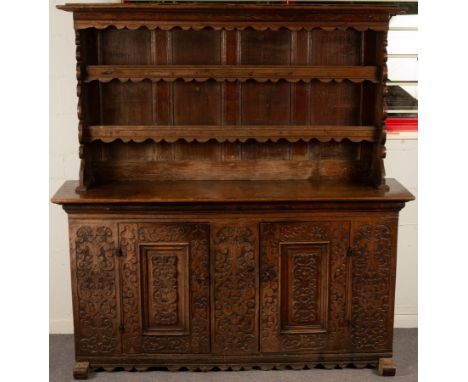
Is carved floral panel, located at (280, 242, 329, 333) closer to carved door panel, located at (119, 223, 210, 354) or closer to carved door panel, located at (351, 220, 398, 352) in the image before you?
carved door panel, located at (351, 220, 398, 352)

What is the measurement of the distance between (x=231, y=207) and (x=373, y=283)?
2.90 feet

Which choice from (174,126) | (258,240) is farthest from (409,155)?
(174,126)

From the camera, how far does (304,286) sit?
342 cm

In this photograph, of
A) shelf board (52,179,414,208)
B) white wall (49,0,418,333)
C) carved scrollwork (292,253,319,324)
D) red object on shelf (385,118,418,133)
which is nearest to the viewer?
shelf board (52,179,414,208)

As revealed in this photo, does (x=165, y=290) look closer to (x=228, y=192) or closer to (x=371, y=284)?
(x=228, y=192)

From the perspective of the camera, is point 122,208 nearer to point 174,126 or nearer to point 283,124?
point 174,126

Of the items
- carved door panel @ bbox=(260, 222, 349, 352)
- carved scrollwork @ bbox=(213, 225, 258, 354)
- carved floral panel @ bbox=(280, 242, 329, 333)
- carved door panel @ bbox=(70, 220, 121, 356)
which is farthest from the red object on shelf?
carved door panel @ bbox=(70, 220, 121, 356)

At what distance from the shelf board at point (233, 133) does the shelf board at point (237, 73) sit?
Result: 0.85 feet

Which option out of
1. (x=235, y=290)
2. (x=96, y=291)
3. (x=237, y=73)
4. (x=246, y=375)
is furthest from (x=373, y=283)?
(x=96, y=291)

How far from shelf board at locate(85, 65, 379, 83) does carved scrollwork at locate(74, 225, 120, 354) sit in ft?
2.77

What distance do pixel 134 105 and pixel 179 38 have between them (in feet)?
1.51

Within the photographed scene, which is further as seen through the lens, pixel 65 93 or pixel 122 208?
pixel 65 93

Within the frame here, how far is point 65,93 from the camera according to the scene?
371cm

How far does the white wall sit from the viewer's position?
3.67 meters
